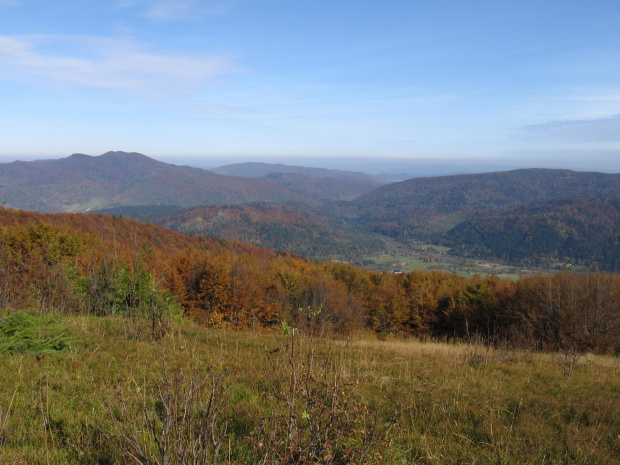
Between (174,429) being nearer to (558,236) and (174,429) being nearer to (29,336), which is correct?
(29,336)

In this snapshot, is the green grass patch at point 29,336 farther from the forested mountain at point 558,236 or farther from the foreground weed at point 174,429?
the forested mountain at point 558,236

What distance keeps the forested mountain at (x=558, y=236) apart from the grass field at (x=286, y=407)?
15907 centimetres

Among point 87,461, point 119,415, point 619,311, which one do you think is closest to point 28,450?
point 87,461

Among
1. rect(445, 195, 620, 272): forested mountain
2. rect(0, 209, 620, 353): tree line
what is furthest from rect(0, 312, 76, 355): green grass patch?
rect(445, 195, 620, 272): forested mountain

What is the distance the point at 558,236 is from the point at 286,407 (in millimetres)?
201617

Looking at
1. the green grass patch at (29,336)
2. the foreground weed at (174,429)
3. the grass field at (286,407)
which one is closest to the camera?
the foreground weed at (174,429)

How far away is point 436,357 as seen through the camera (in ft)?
23.4

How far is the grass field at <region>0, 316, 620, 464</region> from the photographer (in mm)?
2496

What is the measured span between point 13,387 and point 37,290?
713 centimetres

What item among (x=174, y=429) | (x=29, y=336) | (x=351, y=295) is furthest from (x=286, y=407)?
(x=351, y=295)

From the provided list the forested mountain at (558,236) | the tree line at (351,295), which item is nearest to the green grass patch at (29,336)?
the tree line at (351,295)

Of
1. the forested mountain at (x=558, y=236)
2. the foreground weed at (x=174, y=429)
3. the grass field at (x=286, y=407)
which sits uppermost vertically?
the foreground weed at (x=174, y=429)

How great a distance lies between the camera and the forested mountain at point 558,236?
146 meters

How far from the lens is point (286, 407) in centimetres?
408
